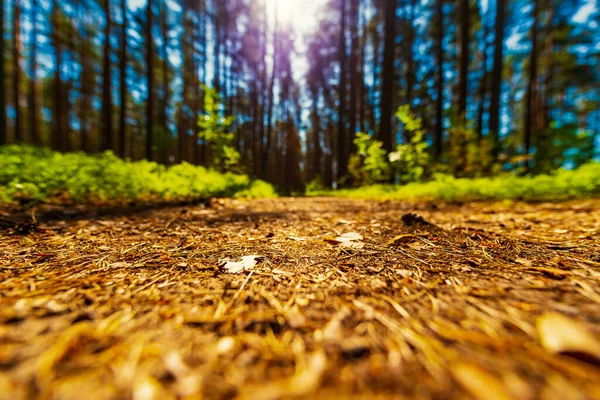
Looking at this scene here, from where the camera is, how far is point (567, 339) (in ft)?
1.82

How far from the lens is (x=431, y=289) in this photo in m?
0.94

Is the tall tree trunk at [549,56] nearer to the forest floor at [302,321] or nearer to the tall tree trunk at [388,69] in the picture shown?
the tall tree trunk at [388,69]

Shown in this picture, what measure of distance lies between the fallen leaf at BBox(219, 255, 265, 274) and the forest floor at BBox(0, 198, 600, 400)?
2cm

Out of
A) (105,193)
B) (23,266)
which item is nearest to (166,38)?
(105,193)

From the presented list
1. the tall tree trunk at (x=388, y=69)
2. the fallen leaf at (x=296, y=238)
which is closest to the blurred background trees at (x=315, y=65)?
the tall tree trunk at (x=388, y=69)

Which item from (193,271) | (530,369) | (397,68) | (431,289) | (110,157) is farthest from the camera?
(397,68)

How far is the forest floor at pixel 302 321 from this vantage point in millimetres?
492

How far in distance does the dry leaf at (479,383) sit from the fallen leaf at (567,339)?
0.62 feet

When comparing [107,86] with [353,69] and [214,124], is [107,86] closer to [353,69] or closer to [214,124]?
[214,124]

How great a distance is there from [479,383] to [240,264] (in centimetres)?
101

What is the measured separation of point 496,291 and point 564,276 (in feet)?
1.19

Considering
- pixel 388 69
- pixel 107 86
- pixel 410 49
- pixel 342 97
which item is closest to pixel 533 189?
pixel 388 69

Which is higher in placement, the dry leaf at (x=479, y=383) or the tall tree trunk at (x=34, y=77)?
the tall tree trunk at (x=34, y=77)

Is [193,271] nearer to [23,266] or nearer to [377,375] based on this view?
[23,266]
